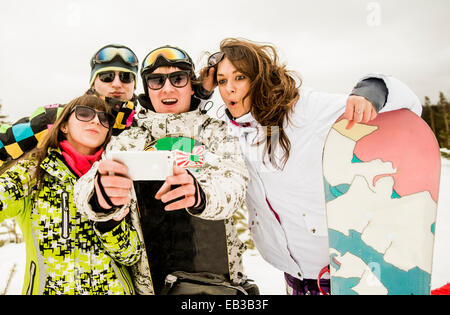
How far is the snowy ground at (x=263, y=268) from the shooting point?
9.75 ft

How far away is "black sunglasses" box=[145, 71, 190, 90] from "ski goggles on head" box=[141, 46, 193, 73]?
55 mm

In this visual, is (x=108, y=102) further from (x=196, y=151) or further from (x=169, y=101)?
(x=196, y=151)

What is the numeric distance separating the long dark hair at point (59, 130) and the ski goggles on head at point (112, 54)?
0.50 m

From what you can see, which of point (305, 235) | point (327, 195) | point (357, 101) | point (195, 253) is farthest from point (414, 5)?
point (195, 253)

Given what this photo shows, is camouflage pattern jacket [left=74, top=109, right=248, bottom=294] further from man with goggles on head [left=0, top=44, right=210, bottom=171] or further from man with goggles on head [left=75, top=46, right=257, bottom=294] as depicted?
man with goggles on head [left=0, top=44, right=210, bottom=171]

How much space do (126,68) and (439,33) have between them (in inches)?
97.9

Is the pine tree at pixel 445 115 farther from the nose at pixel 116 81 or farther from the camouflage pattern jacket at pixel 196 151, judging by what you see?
the nose at pixel 116 81

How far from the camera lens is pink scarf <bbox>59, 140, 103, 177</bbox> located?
1.36 m

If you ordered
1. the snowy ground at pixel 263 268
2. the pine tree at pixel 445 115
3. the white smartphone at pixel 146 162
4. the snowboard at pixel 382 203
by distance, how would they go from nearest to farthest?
1. the white smartphone at pixel 146 162
2. the snowboard at pixel 382 203
3. the snowy ground at pixel 263 268
4. the pine tree at pixel 445 115

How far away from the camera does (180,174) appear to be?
0.98 meters

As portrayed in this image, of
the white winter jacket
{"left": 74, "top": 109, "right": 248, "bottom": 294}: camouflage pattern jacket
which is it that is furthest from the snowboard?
{"left": 74, "top": 109, "right": 248, "bottom": 294}: camouflage pattern jacket

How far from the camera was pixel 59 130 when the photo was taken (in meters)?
1.46

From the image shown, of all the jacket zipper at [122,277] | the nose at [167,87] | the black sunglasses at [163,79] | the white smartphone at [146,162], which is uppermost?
the black sunglasses at [163,79]

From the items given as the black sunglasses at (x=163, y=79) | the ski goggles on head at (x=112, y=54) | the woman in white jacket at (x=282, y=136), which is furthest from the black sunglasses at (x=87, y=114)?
the woman in white jacket at (x=282, y=136)
